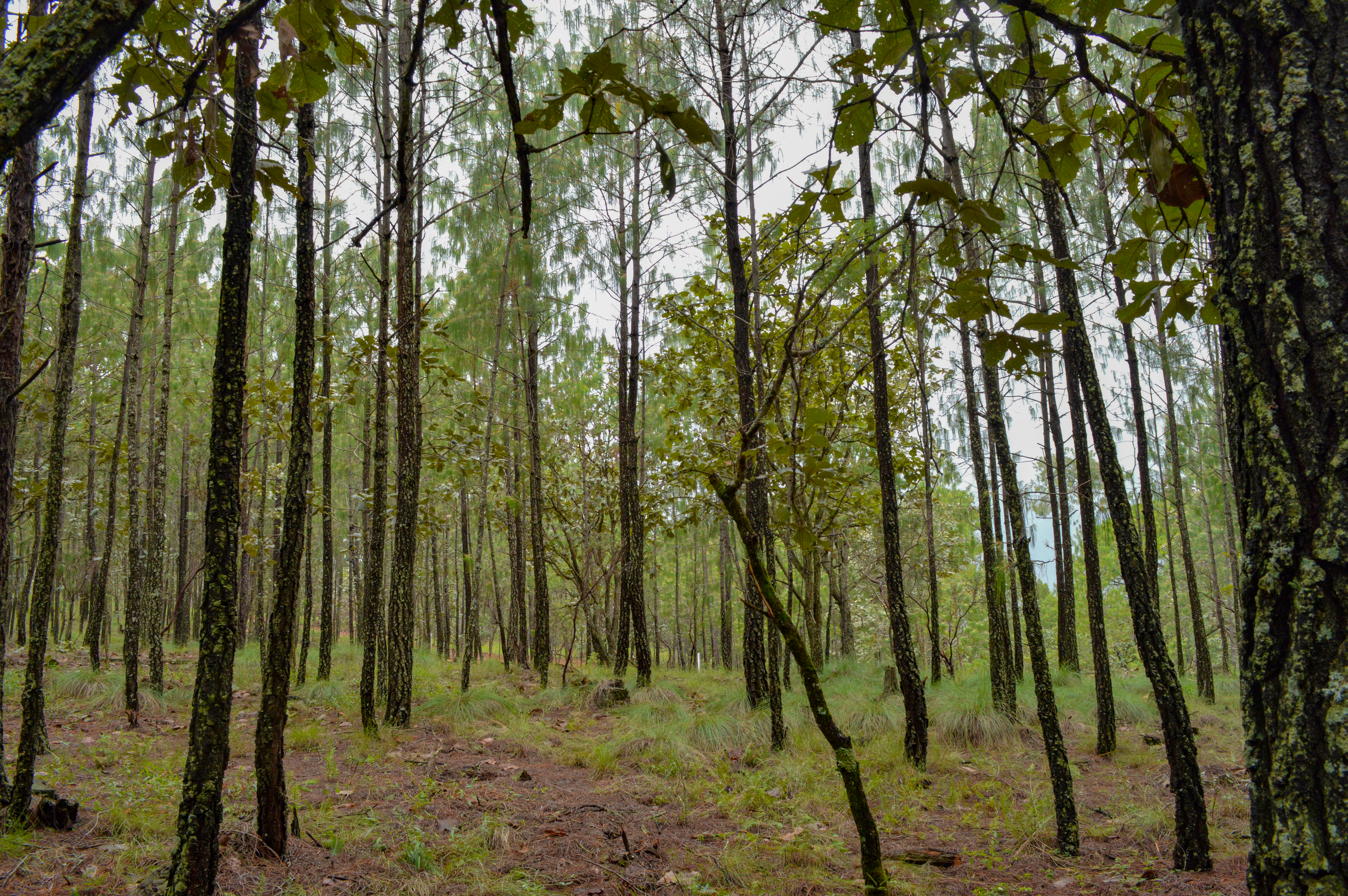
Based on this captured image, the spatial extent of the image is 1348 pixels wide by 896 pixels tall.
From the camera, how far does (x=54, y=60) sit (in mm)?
1014

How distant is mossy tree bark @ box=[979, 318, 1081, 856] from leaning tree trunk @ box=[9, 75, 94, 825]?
5.51 metres

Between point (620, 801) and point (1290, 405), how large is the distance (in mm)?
5196

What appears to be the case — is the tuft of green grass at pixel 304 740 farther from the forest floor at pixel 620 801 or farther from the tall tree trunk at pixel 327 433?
the tall tree trunk at pixel 327 433

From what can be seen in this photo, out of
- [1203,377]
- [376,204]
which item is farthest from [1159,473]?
[376,204]

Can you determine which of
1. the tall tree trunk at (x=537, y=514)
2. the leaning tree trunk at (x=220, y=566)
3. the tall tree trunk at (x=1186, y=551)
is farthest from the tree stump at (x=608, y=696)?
the tall tree trunk at (x=1186, y=551)

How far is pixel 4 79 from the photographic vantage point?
0.99m

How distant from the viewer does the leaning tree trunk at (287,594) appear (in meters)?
3.63

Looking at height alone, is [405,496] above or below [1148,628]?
above

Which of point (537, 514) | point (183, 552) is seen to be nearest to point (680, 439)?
point (537, 514)

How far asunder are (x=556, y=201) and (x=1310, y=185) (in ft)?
36.3

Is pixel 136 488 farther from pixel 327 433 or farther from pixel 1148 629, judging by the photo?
pixel 1148 629

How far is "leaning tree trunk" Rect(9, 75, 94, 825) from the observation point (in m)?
3.76

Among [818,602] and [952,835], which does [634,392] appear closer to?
[818,602]

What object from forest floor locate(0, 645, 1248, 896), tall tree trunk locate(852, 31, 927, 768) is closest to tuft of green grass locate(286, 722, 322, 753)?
forest floor locate(0, 645, 1248, 896)
